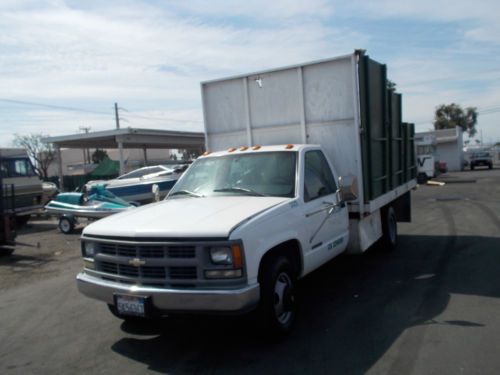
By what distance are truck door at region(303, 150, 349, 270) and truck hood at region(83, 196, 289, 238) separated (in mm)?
521

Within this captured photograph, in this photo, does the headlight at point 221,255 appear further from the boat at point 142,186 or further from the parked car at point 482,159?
the parked car at point 482,159

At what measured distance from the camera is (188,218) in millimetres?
4551

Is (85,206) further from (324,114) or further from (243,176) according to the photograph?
(243,176)

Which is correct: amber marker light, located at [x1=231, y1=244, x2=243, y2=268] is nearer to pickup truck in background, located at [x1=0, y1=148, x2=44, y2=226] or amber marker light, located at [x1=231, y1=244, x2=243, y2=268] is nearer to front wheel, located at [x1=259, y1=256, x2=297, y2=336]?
front wheel, located at [x1=259, y1=256, x2=297, y2=336]

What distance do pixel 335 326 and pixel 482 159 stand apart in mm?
42668

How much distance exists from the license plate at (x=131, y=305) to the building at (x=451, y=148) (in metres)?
45.1

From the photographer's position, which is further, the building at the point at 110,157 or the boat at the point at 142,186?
the building at the point at 110,157

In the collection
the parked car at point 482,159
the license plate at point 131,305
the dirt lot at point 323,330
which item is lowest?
the parked car at point 482,159

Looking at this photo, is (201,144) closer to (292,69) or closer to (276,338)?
(292,69)

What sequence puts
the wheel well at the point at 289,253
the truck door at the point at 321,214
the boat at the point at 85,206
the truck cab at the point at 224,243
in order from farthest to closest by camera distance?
the boat at the point at 85,206
the truck door at the point at 321,214
the wheel well at the point at 289,253
the truck cab at the point at 224,243

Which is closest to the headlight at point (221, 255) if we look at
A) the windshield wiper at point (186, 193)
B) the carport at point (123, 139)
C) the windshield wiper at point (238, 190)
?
the windshield wiper at point (238, 190)

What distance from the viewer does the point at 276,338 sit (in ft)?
15.3

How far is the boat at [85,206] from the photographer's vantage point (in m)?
13.2

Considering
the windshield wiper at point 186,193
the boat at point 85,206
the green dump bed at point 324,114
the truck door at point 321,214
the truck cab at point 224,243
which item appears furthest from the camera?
the boat at point 85,206
